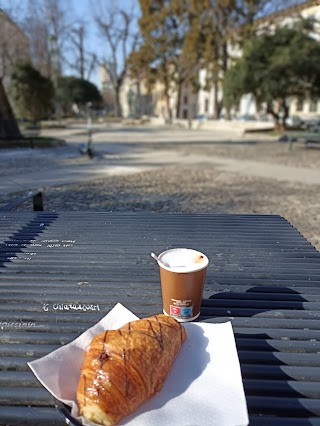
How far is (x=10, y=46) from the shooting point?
2441 centimetres

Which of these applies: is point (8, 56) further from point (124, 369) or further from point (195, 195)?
point (124, 369)

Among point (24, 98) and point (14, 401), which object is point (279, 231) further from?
point (24, 98)

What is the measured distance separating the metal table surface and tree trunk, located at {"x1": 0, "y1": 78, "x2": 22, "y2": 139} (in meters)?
14.2

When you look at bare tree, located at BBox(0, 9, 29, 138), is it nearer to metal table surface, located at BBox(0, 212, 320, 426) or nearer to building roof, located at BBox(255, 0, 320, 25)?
metal table surface, located at BBox(0, 212, 320, 426)

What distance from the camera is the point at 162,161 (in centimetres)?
1238

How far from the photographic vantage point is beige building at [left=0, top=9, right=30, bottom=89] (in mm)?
20997

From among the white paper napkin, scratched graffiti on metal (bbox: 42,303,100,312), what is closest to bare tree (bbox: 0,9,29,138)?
scratched graffiti on metal (bbox: 42,303,100,312)

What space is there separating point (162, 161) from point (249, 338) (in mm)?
11240

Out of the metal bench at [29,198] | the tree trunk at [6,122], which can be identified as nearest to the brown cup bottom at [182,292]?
the metal bench at [29,198]

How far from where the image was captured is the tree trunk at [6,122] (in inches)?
603

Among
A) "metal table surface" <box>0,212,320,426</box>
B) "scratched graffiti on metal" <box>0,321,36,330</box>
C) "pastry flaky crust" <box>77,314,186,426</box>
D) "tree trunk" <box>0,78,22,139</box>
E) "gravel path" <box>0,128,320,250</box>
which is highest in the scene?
"tree trunk" <box>0,78,22,139</box>

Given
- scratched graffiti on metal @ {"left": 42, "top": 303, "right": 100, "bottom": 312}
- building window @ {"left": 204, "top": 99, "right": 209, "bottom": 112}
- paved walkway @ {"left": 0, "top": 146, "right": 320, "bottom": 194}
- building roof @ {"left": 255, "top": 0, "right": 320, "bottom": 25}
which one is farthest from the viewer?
building window @ {"left": 204, "top": 99, "right": 209, "bottom": 112}

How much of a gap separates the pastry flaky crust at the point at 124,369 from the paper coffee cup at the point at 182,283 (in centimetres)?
22

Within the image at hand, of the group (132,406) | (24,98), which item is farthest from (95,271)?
(24,98)
